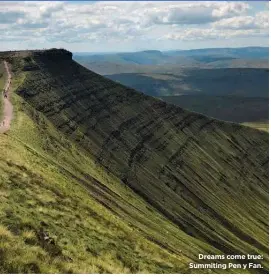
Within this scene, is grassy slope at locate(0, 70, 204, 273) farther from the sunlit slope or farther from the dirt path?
the sunlit slope

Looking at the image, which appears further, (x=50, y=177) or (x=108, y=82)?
(x=108, y=82)

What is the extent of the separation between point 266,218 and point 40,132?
92.7m

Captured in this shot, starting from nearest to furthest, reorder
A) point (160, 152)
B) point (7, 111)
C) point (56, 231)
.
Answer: point (56, 231), point (7, 111), point (160, 152)

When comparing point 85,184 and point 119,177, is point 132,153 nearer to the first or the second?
point 119,177

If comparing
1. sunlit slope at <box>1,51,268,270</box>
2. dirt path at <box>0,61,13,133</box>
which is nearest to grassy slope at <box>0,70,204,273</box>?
dirt path at <box>0,61,13,133</box>

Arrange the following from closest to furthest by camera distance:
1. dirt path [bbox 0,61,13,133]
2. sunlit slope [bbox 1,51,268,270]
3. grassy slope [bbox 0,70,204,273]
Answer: grassy slope [bbox 0,70,204,273], dirt path [bbox 0,61,13,133], sunlit slope [bbox 1,51,268,270]

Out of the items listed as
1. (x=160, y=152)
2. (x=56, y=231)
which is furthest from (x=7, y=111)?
(x=56, y=231)

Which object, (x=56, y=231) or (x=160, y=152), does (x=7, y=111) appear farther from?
(x=56, y=231)

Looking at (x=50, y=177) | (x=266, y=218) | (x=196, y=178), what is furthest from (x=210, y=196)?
(x=50, y=177)

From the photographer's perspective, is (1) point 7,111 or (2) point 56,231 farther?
(1) point 7,111

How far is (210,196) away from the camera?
142m

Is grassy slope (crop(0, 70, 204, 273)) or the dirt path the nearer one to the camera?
grassy slope (crop(0, 70, 204, 273))

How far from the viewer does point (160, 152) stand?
15088cm

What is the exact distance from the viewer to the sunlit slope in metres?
116
